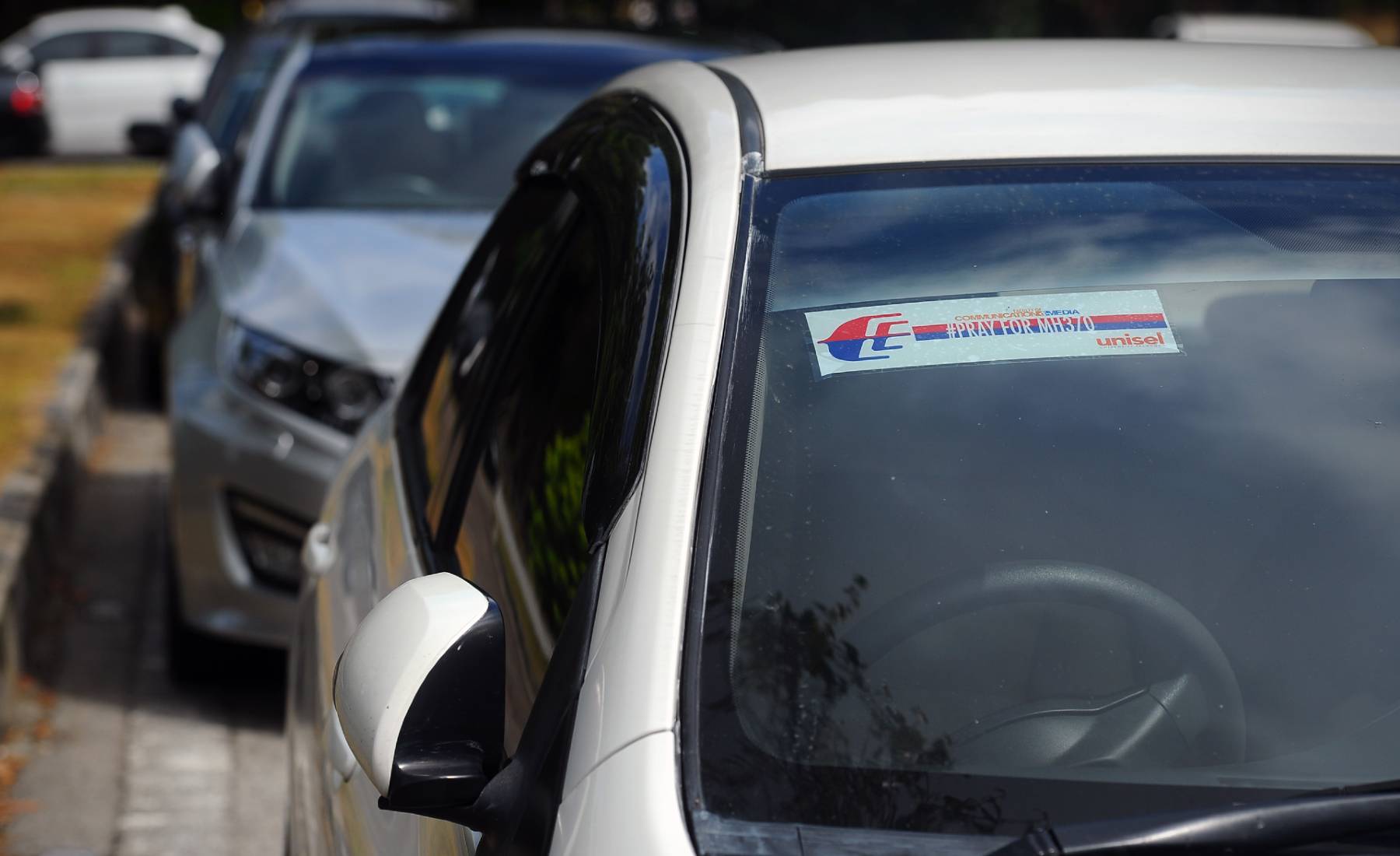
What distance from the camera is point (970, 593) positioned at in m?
1.67

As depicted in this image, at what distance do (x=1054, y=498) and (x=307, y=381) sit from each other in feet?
10.3

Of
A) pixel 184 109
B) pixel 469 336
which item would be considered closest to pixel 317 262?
pixel 469 336

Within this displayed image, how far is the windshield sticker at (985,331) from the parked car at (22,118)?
21.7 metres

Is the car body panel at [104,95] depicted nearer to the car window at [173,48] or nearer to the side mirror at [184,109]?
the car window at [173,48]

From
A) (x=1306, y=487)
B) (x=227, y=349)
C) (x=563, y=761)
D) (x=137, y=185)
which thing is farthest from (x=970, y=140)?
(x=137, y=185)

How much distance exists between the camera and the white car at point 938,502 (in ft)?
4.75

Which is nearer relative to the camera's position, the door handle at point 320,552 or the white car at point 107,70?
the door handle at point 320,552

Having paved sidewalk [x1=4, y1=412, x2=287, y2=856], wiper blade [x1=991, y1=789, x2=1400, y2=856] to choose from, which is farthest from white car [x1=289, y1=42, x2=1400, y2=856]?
paved sidewalk [x1=4, y1=412, x2=287, y2=856]

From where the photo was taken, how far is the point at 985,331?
5.86 feet

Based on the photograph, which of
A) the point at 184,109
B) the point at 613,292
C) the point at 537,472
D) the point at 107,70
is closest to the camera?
the point at 613,292

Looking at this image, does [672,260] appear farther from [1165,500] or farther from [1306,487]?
[1306,487]

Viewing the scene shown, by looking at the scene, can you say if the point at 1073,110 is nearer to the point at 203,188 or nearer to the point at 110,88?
the point at 203,188

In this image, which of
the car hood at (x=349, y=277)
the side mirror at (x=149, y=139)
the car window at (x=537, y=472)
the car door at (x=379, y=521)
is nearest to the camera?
the car window at (x=537, y=472)

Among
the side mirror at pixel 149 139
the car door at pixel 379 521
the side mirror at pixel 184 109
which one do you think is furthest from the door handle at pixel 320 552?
the side mirror at pixel 184 109
